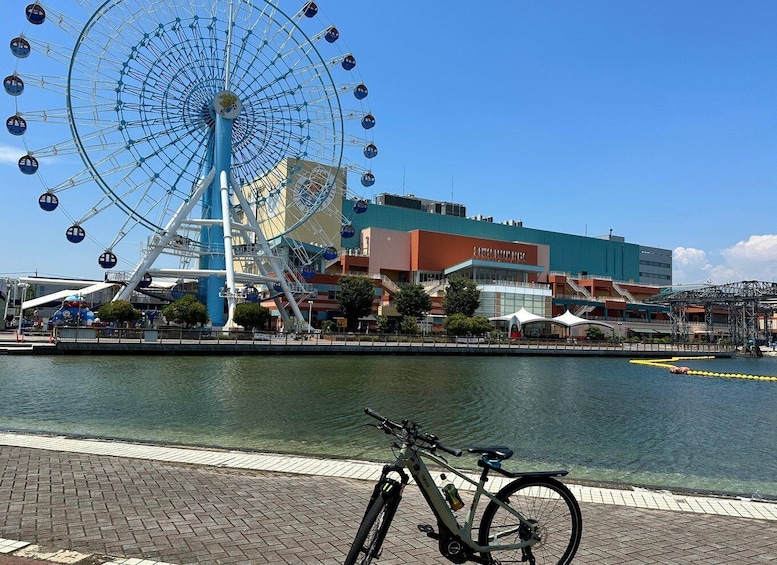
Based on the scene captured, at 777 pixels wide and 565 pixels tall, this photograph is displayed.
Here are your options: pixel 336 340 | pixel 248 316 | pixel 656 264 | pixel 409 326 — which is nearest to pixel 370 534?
pixel 248 316

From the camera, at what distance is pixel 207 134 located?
59.8 meters

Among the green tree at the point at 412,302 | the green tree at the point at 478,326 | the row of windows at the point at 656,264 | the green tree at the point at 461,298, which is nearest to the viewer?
the green tree at the point at 478,326

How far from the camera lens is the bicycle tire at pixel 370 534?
4621mm

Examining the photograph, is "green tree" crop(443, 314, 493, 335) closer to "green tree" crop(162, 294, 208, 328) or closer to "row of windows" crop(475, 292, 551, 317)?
"row of windows" crop(475, 292, 551, 317)

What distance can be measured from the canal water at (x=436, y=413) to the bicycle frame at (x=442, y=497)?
19.9 ft

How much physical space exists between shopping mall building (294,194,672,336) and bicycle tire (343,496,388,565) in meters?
74.9

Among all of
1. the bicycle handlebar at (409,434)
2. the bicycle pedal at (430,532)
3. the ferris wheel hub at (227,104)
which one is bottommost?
the bicycle pedal at (430,532)

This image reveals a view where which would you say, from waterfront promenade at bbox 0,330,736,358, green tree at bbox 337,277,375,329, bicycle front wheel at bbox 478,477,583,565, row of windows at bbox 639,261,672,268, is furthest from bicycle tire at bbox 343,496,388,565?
row of windows at bbox 639,261,672,268

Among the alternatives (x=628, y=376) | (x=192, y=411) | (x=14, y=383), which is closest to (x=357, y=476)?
(x=192, y=411)

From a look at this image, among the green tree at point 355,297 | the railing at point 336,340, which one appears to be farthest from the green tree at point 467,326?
the green tree at point 355,297

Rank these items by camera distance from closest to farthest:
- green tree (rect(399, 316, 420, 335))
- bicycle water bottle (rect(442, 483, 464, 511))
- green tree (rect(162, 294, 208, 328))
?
1. bicycle water bottle (rect(442, 483, 464, 511))
2. green tree (rect(162, 294, 208, 328))
3. green tree (rect(399, 316, 420, 335))

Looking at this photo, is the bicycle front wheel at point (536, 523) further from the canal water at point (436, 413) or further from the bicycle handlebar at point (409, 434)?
the canal water at point (436, 413)

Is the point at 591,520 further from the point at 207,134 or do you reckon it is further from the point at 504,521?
the point at 207,134

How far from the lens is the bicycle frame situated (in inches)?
189
